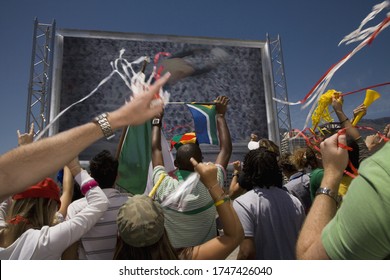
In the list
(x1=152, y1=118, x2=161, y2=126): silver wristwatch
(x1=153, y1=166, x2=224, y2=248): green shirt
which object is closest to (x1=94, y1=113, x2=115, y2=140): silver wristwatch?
(x1=153, y1=166, x2=224, y2=248): green shirt

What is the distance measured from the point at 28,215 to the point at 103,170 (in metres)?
0.62

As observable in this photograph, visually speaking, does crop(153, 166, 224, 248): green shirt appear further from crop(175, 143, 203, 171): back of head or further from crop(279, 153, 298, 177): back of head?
A: crop(279, 153, 298, 177): back of head

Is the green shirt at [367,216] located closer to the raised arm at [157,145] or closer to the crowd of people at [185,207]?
the crowd of people at [185,207]

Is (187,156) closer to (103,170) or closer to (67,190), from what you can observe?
(103,170)

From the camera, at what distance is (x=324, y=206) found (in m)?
1.12

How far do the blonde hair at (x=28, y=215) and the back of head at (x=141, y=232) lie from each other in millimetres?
465

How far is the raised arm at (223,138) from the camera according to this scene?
2369 mm

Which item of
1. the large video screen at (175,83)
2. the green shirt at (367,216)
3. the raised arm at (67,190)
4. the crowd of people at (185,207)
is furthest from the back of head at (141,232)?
the large video screen at (175,83)

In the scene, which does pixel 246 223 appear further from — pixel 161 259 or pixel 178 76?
pixel 178 76

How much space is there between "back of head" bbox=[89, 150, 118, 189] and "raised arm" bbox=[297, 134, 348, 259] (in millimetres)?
1424

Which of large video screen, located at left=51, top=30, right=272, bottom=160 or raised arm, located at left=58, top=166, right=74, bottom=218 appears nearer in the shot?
raised arm, located at left=58, top=166, right=74, bottom=218

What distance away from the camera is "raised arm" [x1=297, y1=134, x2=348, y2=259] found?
989 millimetres

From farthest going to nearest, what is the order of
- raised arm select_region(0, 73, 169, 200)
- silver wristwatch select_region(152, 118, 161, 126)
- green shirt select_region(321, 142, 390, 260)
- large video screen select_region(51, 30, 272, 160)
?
large video screen select_region(51, 30, 272, 160) < silver wristwatch select_region(152, 118, 161, 126) < raised arm select_region(0, 73, 169, 200) < green shirt select_region(321, 142, 390, 260)
